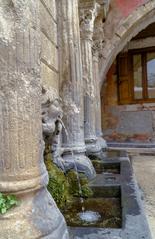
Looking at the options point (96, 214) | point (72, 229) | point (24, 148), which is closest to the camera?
point (24, 148)

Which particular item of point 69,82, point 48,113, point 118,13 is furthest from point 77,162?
point 118,13

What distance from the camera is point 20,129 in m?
1.14

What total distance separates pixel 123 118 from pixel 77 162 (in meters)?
6.66

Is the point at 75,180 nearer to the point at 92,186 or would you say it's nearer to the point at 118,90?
the point at 92,186

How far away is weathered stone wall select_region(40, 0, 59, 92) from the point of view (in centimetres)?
240

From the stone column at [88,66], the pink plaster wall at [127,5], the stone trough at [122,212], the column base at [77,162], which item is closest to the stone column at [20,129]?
the stone trough at [122,212]

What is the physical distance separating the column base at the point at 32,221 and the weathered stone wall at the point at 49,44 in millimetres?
1341

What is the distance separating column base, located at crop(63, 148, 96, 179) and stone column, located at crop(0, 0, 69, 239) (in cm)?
151

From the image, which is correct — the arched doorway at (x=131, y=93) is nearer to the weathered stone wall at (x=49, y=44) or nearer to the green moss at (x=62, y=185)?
the weathered stone wall at (x=49, y=44)

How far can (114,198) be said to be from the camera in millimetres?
2326

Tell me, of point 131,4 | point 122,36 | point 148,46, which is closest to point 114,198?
point 122,36

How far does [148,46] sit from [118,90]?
174 centimetres

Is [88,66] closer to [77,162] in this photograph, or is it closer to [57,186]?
[77,162]

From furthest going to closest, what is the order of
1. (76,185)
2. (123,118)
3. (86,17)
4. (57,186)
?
(123,118), (86,17), (76,185), (57,186)
